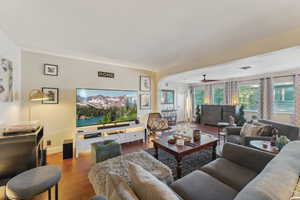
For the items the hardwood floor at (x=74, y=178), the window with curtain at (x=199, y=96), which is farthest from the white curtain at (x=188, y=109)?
the hardwood floor at (x=74, y=178)

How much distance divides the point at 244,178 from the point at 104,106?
323 cm

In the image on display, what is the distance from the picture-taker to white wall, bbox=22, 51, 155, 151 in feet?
9.34

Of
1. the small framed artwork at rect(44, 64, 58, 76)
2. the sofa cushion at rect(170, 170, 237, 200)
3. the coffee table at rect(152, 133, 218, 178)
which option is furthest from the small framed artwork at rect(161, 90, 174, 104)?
the sofa cushion at rect(170, 170, 237, 200)

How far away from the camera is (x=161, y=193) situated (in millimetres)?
834

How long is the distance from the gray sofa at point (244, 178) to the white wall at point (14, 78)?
288cm

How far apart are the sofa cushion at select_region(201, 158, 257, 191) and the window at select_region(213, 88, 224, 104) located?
559cm

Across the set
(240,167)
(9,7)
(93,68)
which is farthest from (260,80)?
(9,7)

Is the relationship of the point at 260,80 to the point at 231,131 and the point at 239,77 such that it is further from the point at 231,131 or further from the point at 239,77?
the point at 231,131

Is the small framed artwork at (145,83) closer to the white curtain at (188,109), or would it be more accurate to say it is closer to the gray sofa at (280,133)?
the gray sofa at (280,133)

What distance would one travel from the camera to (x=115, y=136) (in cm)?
344

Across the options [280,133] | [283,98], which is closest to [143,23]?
[280,133]

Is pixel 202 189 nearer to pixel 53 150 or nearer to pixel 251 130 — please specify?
pixel 251 130

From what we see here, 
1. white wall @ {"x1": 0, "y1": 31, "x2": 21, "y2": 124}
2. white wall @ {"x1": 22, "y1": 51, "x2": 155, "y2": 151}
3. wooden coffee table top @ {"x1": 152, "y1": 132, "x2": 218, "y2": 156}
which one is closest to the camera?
white wall @ {"x1": 0, "y1": 31, "x2": 21, "y2": 124}

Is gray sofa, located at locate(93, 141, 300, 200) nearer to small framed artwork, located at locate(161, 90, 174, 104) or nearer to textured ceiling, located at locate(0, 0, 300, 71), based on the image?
textured ceiling, located at locate(0, 0, 300, 71)
